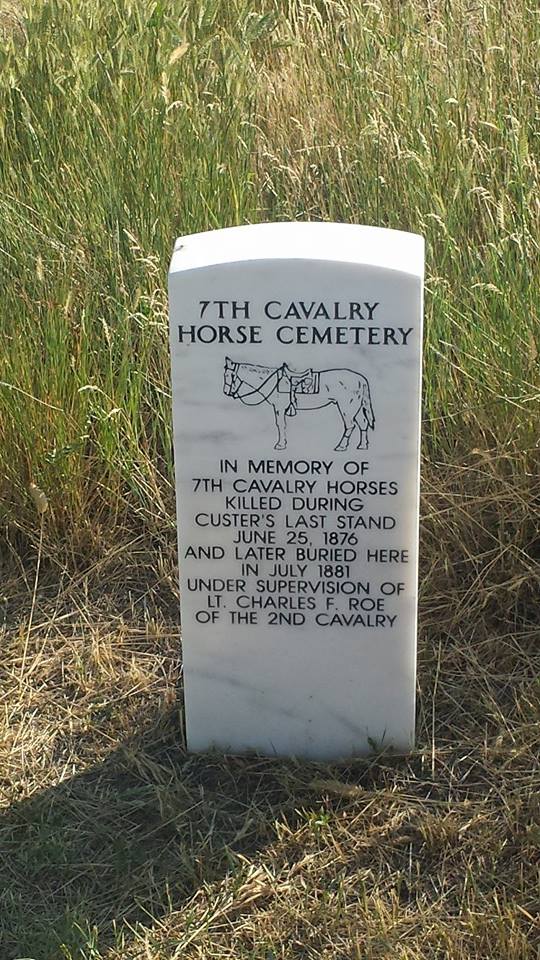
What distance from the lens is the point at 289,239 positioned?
7.41 ft

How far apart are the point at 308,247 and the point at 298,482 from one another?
494 millimetres

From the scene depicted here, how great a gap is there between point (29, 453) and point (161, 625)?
2.03 ft

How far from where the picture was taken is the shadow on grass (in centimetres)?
223

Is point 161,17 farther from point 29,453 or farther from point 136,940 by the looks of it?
point 136,940

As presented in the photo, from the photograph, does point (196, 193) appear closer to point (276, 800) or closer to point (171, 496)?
point (171, 496)

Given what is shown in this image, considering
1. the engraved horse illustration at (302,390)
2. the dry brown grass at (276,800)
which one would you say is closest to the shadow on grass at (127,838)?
the dry brown grass at (276,800)

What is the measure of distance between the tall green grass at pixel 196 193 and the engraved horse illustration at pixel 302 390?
1.95 ft

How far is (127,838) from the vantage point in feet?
7.89

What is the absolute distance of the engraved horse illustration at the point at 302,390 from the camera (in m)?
2.29

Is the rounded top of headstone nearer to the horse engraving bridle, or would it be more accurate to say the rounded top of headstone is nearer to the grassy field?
the horse engraving bridle

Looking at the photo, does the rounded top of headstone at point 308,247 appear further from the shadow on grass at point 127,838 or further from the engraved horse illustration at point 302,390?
the shadow on grass at point 127,838

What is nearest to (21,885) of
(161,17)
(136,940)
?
(136,940)

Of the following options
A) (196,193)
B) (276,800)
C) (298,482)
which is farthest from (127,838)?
(196,193)

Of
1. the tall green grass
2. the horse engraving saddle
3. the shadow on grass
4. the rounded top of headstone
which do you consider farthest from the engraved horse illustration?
the shadow on grass
